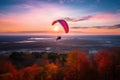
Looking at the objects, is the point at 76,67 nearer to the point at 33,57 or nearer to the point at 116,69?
the point at 116,69

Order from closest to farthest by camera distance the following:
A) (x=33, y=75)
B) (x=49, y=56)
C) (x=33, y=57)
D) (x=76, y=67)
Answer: (x=33, y=75), (x=76, y=67), (x=49, y=56), (x=33, y=57)

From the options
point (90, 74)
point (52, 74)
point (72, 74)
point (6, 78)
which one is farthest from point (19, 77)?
point (90, 74)

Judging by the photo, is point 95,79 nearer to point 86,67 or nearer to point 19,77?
point 86,67

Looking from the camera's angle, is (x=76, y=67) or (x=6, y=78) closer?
(x=6, y=78)

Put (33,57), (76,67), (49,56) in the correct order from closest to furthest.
A: (76,67)
(49,56)
(33,57)

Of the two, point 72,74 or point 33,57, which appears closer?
point 72,74

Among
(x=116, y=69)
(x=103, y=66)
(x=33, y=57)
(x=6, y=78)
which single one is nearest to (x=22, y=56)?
(x=33, y=57)

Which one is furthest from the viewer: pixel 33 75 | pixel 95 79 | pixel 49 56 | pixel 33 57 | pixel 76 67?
pixel 33 57
